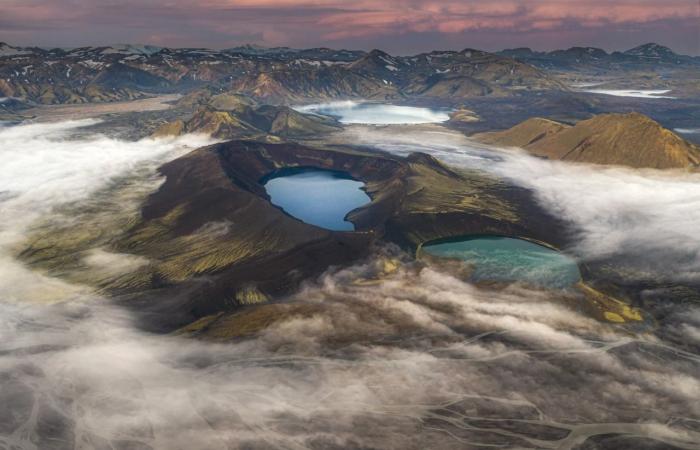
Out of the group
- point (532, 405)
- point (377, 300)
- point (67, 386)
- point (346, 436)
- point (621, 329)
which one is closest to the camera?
point (346, 436)

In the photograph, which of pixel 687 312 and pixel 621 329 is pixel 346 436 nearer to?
pixel 621 329

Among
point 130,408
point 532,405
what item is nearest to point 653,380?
point 532,405

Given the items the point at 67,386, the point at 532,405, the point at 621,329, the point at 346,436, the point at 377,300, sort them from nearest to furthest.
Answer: the point at 346,436 → the point at 532,405 → the point at 67,386 → the point at 621,329 → the point at 377,300

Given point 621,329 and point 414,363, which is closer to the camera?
point 414,363

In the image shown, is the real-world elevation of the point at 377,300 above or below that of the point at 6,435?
above

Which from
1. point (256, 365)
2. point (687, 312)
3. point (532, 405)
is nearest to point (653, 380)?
point (532, 405)

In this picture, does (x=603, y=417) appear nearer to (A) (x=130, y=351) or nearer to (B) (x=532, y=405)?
(B) (x=532, y=405)

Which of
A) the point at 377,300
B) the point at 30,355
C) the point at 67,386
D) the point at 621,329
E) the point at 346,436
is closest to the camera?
the point at 346,436

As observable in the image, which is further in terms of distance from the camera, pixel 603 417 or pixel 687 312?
pixel 687 312

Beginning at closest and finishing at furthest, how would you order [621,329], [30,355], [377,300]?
1. [30,355]
2. [621,329]
3. [377,300]
